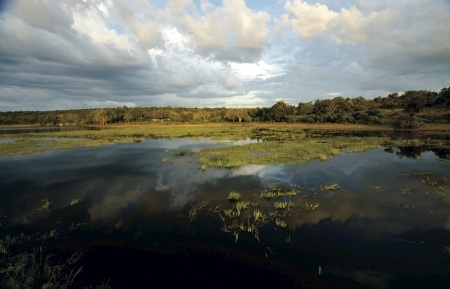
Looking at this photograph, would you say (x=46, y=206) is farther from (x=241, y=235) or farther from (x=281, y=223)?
(x=281, y=223)

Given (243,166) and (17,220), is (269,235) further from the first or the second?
(17,220)

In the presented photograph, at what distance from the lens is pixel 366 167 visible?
71.6ft

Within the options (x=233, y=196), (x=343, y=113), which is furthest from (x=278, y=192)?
(x=343, y=113)

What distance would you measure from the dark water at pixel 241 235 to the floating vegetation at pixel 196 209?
39 cm

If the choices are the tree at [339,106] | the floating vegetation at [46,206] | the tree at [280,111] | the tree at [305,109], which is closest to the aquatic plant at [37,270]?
the floating vegetation at [46,206]

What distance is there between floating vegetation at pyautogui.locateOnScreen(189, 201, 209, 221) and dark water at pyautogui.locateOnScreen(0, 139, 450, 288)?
0.39 m

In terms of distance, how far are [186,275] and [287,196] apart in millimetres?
9305

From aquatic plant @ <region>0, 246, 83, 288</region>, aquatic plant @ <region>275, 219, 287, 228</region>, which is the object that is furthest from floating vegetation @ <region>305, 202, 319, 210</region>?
aquatic plant @ <region>0, 246, 83, 288</region>

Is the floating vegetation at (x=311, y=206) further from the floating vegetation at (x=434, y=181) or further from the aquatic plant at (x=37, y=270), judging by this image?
the aquatic plant at (x=37, y=270)

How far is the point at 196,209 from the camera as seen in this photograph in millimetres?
12422

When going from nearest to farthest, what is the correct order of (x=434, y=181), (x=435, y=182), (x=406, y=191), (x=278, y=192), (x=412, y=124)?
(x=278, y=192)
(x=406, y=191)
(x=435, y=182)
(x=434, y=181)
(x=412, y=124)

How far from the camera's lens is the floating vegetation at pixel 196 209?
1159 centimetres

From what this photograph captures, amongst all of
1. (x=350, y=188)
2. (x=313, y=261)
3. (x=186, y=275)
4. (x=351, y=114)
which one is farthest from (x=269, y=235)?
(x=351, y=114)

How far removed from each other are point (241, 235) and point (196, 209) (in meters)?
3.85
